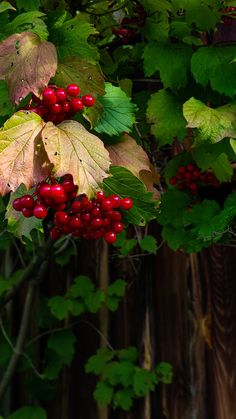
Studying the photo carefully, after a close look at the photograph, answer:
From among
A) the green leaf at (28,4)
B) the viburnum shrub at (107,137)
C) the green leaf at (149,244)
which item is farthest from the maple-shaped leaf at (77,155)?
the green leaf at (149,244)

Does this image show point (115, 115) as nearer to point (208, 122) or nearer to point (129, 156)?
point (129, 156)

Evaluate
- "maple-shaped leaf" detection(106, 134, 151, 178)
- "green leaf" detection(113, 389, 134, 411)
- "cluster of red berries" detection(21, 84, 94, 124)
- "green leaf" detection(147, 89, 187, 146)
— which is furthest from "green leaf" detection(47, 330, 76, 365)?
"cluster of red berries" detection(21, 84, 94, 124)

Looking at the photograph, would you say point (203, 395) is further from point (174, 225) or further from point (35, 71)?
point (35, 71)

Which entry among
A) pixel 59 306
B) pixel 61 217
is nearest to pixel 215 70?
pixel 61 217

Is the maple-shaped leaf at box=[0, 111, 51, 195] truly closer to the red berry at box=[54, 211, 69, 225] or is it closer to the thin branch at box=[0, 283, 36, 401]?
Result: the red berry at box=[54, 211, 69, 225]

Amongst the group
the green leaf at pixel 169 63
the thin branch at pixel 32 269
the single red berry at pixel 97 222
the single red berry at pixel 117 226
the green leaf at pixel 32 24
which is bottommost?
the thin branch at pixel 32 269

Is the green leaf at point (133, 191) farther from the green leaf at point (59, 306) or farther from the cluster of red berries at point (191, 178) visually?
the green leaf at point (59, 306)

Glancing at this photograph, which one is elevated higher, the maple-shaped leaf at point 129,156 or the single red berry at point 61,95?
the single red berry at point 61,95
